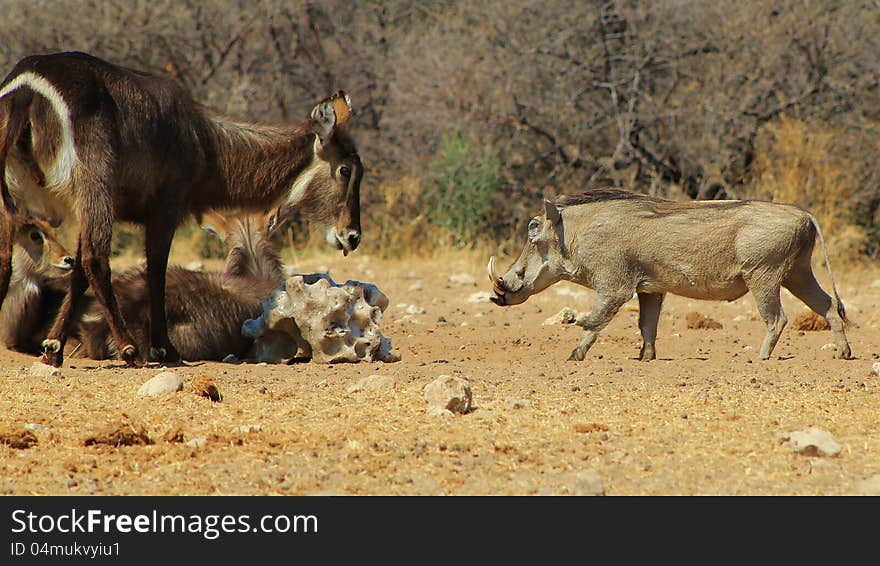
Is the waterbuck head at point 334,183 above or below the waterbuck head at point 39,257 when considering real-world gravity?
above

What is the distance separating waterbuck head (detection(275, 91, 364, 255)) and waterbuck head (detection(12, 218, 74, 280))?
145 centimetres

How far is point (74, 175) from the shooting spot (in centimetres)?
664

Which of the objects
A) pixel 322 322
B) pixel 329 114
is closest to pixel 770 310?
pixel 322 322

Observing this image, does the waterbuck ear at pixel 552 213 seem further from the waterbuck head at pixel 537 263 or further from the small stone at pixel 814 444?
the small stone at pixel 814 444

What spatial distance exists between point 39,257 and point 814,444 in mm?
5085

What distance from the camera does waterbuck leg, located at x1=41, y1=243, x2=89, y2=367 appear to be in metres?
6.85

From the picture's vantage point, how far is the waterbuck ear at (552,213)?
24.8ft

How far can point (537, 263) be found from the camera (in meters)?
7.76

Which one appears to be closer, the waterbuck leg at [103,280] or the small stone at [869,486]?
the small stone at [869,486]

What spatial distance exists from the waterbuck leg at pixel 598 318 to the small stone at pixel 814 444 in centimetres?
276

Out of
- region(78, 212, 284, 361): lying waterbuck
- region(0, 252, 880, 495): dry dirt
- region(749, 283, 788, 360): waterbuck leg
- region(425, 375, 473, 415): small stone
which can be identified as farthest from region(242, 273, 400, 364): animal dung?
region(749, 283, 788, 360): waterbuck leg

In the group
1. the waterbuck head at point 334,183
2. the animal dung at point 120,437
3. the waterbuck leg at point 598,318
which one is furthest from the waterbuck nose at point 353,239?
the animal dung at point 120,437

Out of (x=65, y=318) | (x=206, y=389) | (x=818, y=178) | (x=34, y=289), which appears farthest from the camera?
(x=818, y=178)

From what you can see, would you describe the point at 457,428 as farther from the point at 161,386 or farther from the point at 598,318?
the point at 598,318
